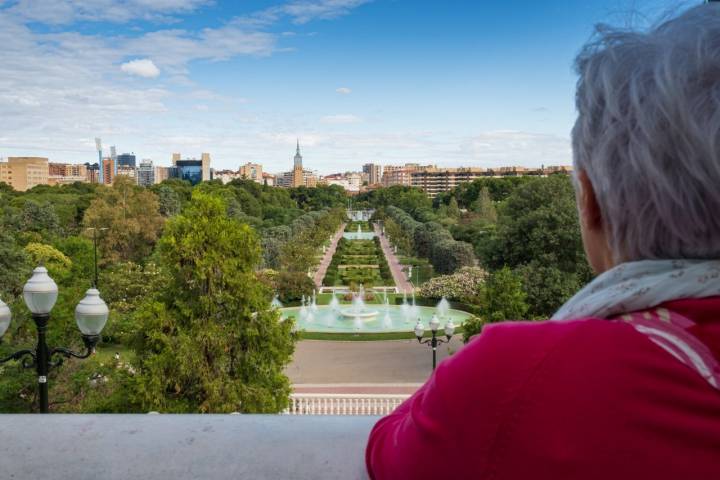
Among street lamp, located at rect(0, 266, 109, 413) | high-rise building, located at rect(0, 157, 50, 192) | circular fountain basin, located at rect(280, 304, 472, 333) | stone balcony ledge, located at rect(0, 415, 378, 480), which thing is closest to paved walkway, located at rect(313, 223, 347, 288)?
circular fountain basin, located at rect(280, 304, 472, 333)

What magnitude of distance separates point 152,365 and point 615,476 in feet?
24.0

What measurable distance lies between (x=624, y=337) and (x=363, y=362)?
15542 mm

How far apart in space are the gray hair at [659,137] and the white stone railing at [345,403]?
33.0ft

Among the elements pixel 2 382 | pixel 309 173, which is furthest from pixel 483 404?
pixel 309 173

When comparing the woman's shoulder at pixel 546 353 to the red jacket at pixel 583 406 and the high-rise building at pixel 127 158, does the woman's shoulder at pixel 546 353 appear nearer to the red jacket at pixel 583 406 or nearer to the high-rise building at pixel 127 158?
the red jacket at pixel 583 406

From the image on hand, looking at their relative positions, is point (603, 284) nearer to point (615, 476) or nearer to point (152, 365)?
point (615, 476)

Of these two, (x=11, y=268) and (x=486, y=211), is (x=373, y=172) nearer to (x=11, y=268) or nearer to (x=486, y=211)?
(x=486, y=211)

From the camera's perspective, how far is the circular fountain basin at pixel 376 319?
20.1 m

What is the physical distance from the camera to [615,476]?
2.21 feet

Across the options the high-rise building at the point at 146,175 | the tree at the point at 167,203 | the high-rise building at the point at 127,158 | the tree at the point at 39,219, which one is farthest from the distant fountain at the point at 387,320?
the high-rise building at the point at 127,158

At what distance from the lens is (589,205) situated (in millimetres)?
895

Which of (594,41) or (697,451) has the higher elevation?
(594,41)

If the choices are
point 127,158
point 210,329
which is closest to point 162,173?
point 127,158

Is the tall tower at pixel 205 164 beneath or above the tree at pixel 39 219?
above
